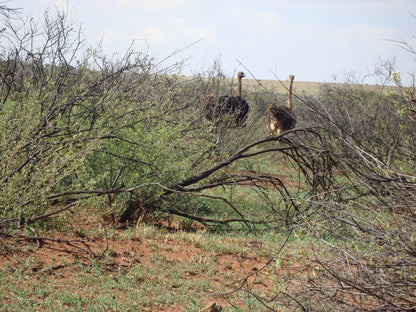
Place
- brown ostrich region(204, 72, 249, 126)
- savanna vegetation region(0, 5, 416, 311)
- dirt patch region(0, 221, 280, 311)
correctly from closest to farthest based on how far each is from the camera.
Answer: savanna vegetation region(0, 5, 416, 311) < dirt patch region(0, 221, 280, 311) < brown ostrich region(204, 72, 249, 126)

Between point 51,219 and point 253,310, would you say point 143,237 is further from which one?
point 253,310

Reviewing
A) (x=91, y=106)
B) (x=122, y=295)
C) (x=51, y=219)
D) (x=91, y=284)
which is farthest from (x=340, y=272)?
(x=91, y=106)

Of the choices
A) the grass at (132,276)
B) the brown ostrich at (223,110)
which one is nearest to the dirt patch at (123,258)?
the grass at (132,276)

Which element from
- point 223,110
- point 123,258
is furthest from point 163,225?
point 223,110

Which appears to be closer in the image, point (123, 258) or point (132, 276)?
point (132, 276)

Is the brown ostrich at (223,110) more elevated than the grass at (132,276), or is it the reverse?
the brown ostrich at (223,110)

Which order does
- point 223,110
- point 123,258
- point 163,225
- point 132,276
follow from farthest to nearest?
point 223,110, point 163,225, point 123,258, point 132,276

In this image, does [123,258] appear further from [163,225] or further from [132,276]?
[163,225]

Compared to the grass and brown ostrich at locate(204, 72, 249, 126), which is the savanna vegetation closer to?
the grass

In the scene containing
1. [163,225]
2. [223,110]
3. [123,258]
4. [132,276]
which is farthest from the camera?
[223,110]

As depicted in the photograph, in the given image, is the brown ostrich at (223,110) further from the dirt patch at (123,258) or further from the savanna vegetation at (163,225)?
the dirt patch at (123,258)

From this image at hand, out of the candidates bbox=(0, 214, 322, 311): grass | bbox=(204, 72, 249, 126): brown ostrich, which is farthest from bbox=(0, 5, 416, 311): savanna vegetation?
bbox=(204, 72, 249, 126): brown ostrich

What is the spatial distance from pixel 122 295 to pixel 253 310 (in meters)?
1.19

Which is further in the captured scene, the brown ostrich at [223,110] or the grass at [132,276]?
the brown ostrich at [223,110]
